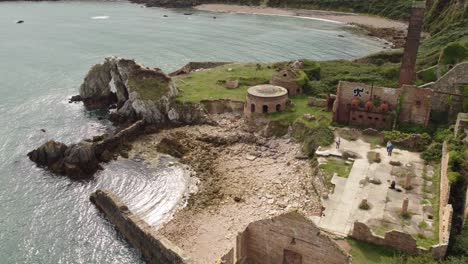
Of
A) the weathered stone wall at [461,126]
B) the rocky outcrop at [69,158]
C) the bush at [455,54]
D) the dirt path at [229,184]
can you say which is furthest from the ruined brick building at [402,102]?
the rocky outcrop at [69,158]

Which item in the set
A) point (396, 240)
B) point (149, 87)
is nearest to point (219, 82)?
point (149, 87)

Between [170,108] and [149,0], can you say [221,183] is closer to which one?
[170,108]

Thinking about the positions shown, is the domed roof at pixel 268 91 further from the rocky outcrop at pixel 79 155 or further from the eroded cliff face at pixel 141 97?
the rocky outcrop at pixel 79 155

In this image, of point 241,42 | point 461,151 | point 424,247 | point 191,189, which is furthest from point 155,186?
point 241,42

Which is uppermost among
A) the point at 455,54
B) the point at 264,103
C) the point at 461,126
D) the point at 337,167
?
the point at 455,54

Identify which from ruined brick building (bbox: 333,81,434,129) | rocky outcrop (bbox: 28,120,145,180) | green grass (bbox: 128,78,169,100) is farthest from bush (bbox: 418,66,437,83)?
rocky outcrop (bbox: 28,120,145,180)

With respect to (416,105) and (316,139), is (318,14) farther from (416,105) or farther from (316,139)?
(316,139)
